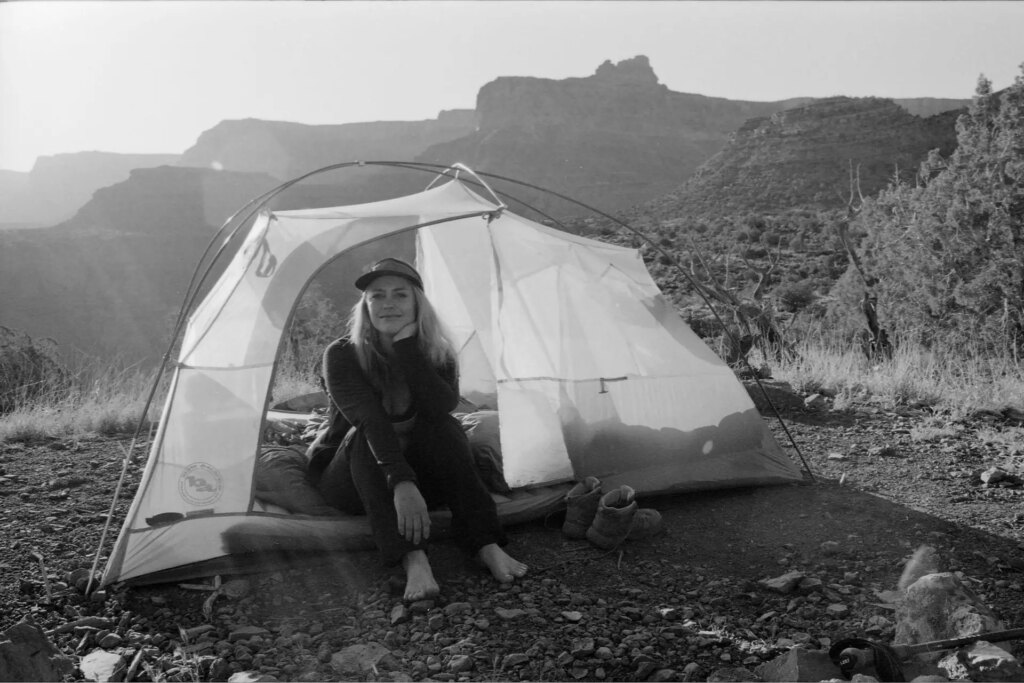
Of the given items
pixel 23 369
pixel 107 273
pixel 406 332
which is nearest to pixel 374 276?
pixel 406 332

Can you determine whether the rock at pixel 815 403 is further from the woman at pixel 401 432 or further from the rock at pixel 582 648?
the rock at pixel 582 648

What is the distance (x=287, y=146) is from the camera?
8044 centimetres

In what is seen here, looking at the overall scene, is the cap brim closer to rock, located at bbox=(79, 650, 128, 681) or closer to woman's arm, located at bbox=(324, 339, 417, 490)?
woman's arm, located at bbox=(324, 339, 417, 490)

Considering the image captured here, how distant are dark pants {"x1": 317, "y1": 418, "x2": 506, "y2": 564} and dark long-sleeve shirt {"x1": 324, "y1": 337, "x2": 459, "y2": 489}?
0.24 feet

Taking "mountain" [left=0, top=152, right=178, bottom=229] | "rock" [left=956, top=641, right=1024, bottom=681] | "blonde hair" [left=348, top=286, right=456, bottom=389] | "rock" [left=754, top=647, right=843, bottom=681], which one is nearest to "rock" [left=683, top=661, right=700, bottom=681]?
"rock" [left=754, top=647, right=843, bottom=681]

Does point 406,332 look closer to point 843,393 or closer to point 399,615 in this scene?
point 399,615

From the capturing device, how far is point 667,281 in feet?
55.5

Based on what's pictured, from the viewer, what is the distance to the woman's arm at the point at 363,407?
333 centimetres

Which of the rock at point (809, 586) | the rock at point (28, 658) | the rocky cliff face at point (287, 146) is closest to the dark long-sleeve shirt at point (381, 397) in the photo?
the rock at point (28, 658)

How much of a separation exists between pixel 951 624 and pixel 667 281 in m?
14.5

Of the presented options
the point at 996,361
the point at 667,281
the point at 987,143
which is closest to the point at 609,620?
the point at 996,361

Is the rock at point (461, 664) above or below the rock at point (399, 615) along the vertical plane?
below

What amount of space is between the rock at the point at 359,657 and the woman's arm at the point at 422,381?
1.10m

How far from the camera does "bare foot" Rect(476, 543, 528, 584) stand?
333 centimetres
